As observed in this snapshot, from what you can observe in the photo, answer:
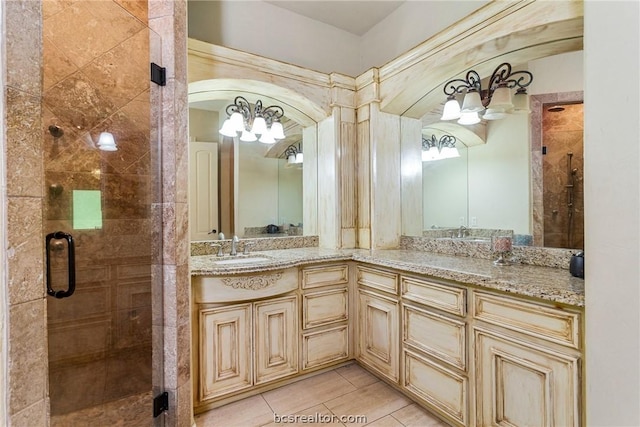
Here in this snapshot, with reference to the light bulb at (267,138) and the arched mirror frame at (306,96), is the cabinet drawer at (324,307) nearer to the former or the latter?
the arched mirror frame at (306,96)

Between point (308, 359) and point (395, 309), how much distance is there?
0.77m

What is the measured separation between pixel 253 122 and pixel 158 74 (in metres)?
1.18

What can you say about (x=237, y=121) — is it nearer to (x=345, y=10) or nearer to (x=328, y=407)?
(x=345, y=10)

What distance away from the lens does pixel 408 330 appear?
191cm

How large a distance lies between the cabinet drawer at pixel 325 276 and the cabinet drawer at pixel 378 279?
13cm

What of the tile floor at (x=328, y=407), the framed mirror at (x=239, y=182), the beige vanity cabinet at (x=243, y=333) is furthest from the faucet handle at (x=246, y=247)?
the tile floor at (x=328, y=407)

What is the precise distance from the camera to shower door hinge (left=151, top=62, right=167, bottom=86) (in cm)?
152

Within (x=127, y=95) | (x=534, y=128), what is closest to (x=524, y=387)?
(x=534, y=128)

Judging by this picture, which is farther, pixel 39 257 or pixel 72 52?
pixel 72 52

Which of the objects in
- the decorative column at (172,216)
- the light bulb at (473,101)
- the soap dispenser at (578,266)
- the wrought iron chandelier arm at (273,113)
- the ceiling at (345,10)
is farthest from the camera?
the wrought iron chandelier arm at (273,113)

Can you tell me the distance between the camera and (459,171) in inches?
104

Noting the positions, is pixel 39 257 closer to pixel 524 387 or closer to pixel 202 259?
pixel 202 259

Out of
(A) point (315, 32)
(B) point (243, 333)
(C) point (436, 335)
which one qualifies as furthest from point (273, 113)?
(C) point (436, 335)

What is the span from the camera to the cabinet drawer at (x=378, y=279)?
6.62 ft
